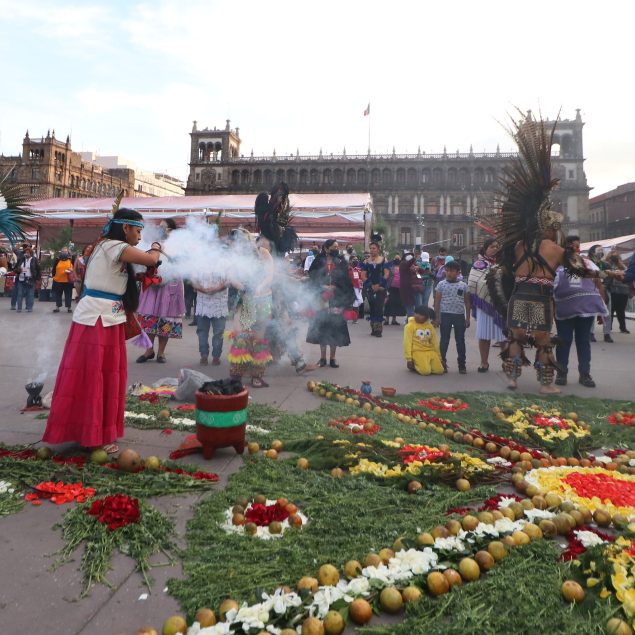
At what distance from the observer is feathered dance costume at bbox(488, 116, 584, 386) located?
584cm

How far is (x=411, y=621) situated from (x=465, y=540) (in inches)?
25.8

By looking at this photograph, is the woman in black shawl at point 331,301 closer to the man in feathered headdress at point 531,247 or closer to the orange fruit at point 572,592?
the man in feathered headdress at point 531,247

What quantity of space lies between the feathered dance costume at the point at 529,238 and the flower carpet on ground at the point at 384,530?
185 cm

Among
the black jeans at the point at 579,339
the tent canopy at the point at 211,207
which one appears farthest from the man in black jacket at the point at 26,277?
the black jeans at the point at 579,339

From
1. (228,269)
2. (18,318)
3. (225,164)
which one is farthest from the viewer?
(225,164)

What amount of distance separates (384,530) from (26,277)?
14.7 metres

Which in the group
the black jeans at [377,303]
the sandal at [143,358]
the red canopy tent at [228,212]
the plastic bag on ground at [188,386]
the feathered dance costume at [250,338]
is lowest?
the plastic bag on ground at [188,386]

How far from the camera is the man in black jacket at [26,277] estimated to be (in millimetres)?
14156

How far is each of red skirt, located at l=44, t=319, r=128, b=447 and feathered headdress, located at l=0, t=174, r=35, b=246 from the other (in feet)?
7.40

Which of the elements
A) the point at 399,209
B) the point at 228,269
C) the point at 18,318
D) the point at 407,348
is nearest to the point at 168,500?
the point at 228,269

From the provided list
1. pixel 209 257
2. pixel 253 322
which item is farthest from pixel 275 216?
pixel 253 322

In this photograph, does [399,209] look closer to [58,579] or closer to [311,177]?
[311,177]

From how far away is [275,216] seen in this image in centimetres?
686

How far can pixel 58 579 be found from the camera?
7.37ft
